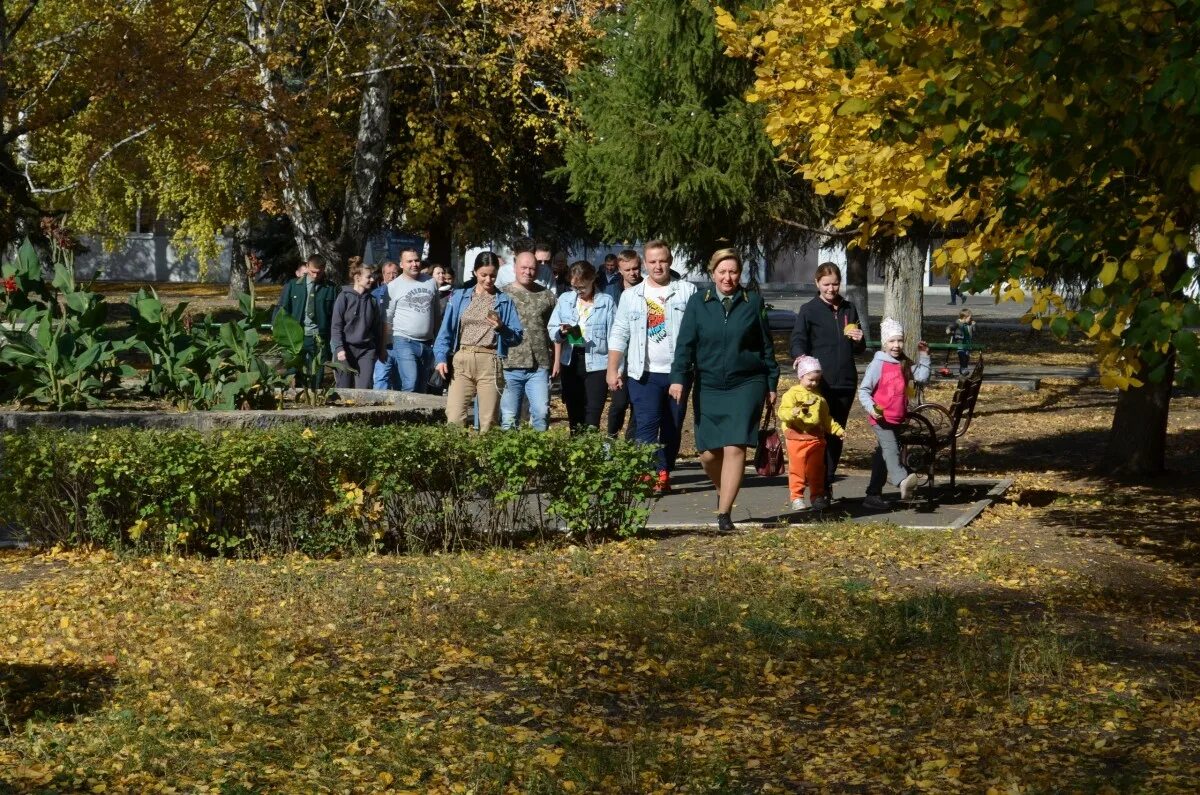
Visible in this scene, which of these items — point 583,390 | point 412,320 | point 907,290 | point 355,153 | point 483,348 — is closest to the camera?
point 483,348

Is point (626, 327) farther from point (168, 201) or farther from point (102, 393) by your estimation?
point (168, 201)

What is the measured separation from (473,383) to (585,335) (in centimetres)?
90

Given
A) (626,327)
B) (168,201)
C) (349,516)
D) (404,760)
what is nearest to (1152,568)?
(626,327)

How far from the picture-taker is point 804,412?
407 inches

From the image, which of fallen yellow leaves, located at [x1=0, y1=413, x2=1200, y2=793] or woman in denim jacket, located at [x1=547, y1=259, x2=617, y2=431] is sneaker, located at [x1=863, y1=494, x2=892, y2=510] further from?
woman in denim jacket, located at [x1=547, y1=259, x2=617, y2=431]

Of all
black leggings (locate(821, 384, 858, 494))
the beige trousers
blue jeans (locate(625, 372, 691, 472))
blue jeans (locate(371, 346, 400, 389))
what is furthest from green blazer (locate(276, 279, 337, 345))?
black leggings (locate(821, 384, 858, 494))

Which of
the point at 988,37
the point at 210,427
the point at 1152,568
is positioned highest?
the point at 988,37

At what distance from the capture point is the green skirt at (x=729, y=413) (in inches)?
387

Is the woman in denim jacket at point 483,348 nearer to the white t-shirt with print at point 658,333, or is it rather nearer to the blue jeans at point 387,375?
the white t-shirt with print at point 658,333

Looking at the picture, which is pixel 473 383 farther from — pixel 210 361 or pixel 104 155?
pixel 104 155

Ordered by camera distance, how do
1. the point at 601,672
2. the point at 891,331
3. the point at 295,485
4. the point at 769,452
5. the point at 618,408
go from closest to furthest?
the point at 601,672
the point at 295,485
the point at 891,331
the point at 769,452
the point at 618,408

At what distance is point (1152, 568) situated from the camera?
9.50 meters

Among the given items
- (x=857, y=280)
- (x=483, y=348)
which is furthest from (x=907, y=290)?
(x=483, y=348)

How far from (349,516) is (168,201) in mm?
20840
